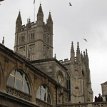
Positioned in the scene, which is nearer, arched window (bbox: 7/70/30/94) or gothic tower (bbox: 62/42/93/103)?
arched window (bbox: 7/70/30/94)

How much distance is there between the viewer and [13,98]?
2852 centimetres

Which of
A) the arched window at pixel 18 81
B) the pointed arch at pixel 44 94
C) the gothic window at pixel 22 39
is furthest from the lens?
the gothic window at pixel 22 39

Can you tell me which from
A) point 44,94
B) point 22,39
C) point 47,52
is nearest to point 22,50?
point 22,39

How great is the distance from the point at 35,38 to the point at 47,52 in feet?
21.6

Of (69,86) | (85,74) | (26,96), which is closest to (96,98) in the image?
(26,96)

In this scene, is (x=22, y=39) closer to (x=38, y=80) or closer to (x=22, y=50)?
(x=22, y=50)

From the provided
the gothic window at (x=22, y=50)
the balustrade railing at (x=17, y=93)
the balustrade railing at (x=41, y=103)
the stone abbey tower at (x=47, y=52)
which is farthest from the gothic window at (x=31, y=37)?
the balustrade railing at (x=17, y=93)

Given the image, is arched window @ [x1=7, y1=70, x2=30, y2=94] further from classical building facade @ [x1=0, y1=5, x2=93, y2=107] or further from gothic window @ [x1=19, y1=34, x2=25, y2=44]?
gothic window @ [x1=19, y1=34, x2=25, y2=44]

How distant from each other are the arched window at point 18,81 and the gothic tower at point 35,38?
74857 millimetres

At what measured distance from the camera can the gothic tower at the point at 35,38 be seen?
112325 mm

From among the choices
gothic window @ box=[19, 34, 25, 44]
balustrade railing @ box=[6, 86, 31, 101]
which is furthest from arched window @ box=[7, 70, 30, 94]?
gothic window @ box=[19, 34, 25, 44]

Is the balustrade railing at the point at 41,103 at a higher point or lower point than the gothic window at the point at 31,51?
lower

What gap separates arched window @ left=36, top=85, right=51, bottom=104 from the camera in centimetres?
3571

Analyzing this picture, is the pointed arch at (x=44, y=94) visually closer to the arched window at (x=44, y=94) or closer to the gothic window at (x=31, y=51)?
the arched window at (x=44, y=94)
